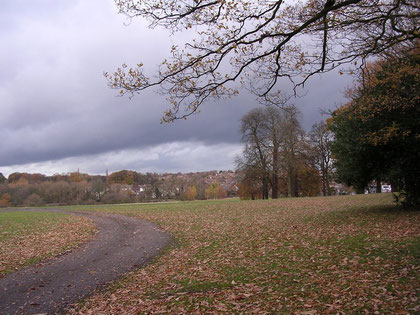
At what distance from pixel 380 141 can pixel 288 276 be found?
9449 millimetres

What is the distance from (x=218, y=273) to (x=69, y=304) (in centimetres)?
375

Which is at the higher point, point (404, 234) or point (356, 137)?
point (356, 137)

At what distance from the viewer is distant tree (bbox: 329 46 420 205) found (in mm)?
12344

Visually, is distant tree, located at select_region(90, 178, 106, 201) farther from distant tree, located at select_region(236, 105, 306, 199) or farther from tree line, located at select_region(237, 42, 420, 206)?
tree line, located at select_region(237, 42, 420, 206)

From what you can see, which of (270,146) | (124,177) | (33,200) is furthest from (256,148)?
(124,177)

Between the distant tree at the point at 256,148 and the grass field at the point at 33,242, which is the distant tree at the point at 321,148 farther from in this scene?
the grass field at the point at 33,242

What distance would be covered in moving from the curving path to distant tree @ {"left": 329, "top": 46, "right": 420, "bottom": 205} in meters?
10.0

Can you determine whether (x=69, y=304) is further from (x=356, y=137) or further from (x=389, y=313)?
(x=356, y=137)

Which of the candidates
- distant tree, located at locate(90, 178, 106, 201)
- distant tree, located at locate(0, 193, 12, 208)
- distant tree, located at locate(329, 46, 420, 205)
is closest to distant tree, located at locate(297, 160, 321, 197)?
distant tree, located at locate(329, 46, 420, 205)

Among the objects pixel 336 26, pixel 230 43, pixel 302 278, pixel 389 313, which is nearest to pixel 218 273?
pixel 302 278

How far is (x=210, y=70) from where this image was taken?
7.88 metres

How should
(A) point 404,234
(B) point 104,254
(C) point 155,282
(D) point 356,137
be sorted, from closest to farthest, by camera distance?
(C) point 155,282, (A) point 404,234, (B) point 104,254, (D) point 356,137

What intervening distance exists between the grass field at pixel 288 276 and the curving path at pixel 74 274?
26.7 inches

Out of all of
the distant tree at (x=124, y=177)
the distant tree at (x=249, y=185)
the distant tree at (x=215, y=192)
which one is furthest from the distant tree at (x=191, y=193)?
the distant tree at (x=124, y=177)
